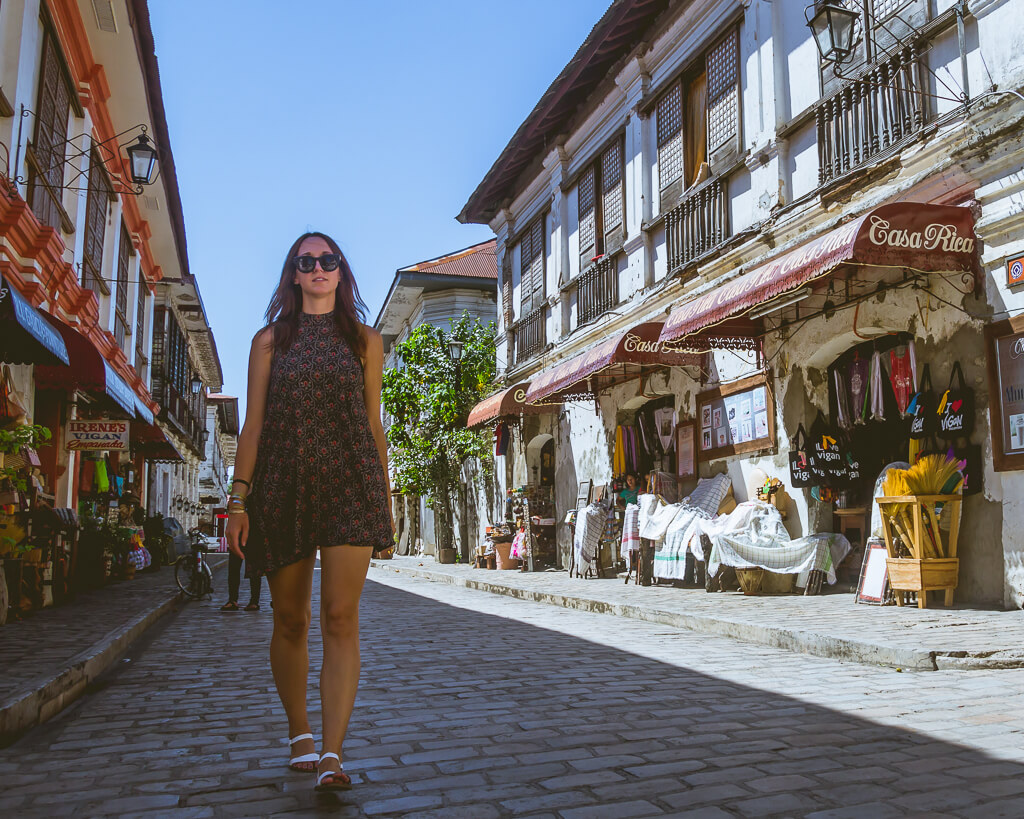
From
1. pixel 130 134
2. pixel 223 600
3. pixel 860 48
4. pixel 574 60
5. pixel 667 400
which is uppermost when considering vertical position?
pixel 574 60

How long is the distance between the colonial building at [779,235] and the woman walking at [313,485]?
523 centimetres

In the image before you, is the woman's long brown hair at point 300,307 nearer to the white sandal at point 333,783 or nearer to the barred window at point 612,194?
the white sandal at point 333,783

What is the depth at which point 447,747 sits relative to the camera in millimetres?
3748

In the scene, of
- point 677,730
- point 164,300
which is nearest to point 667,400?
point 677,730

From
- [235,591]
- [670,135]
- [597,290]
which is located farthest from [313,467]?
[597,290]

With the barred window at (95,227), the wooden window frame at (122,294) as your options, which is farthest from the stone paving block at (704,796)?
the wooden window frame at (122,294)

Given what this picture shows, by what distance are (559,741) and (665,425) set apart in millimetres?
10118

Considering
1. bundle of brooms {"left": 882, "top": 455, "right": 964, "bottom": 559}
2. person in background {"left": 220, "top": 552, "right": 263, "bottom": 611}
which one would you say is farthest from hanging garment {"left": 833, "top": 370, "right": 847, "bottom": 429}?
person in background {"left": 220, "top": 552, "right": 263, "bottom": 611}

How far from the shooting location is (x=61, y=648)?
6.34m

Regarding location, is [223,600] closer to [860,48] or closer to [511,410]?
[511,410]

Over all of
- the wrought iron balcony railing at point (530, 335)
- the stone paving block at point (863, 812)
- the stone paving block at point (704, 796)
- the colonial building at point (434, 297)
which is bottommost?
the stone paving block at point (704, 796)

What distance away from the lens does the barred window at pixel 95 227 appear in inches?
566

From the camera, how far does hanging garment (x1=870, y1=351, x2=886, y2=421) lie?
8977 millimetres

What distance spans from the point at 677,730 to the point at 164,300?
79.1 feet
